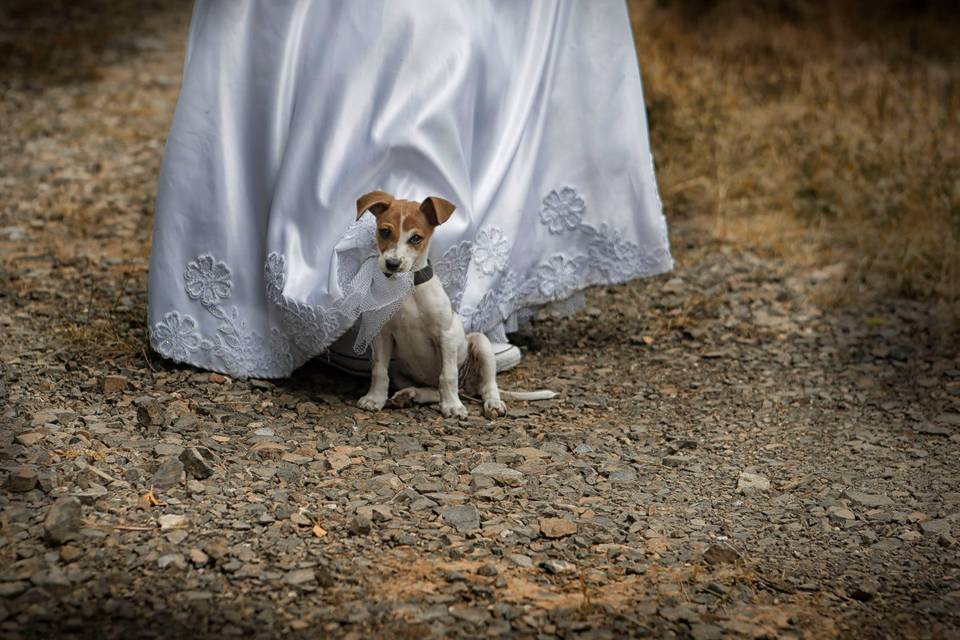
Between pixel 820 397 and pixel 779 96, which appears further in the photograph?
pixel 779 96

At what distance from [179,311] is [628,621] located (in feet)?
7.14

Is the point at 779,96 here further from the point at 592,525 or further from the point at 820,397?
the point at 592,525

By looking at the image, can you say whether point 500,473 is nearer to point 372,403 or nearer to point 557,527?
point 557,527

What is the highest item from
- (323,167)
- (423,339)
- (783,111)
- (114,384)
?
(783,111)

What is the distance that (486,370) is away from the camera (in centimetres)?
434

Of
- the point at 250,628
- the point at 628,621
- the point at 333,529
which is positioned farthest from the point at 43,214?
the point at 628,621

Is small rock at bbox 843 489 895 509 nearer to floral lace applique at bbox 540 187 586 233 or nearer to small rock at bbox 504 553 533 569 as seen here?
small rock at bbox 504 553 533 569

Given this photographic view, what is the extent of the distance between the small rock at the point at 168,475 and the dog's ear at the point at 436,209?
1.15 m

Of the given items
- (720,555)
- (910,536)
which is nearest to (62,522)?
(720,555)

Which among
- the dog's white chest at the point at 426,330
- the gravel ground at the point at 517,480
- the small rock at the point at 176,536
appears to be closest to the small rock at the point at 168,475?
the gravel ground at the point at 517,480

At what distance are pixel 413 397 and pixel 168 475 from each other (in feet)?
3.40

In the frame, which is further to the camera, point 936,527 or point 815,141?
point 815,141

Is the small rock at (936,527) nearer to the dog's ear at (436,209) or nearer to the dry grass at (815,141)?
the dog's ear at (436,209)

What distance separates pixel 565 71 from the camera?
4793mm
